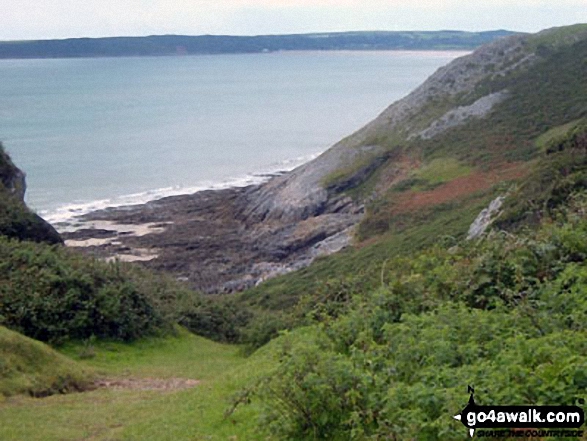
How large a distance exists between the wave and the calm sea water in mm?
118

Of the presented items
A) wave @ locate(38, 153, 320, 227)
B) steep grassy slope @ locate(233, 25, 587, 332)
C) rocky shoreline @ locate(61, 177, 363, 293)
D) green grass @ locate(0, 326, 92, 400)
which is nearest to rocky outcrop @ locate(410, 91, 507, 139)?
steep grassy slope @ locate(233, 25, 587, 332)

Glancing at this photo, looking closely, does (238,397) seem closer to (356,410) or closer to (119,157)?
(356,410)

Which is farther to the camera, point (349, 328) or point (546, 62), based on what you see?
point (546, 62)

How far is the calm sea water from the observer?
257ft

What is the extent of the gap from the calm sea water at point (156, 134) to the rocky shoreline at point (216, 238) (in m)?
6.39

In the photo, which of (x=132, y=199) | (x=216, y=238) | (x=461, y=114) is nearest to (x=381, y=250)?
(x=216, y=238)

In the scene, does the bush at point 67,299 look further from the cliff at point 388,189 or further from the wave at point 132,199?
the wave at point 132,199

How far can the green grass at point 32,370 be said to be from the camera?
15758 millimetres

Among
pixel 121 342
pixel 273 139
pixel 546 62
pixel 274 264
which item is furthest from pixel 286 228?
pixel 273 139

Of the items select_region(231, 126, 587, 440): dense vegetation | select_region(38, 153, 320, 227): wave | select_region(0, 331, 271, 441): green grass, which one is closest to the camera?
select_region(231, 126, 587, 440): dense vegetation

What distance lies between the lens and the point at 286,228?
5669 cm

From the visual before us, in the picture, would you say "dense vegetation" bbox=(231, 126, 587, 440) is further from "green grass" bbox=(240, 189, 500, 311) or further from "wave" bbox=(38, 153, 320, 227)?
"wave" bbox=(38, 153, 320, 227)

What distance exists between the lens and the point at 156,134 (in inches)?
4594

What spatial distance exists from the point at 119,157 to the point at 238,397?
86.5m
